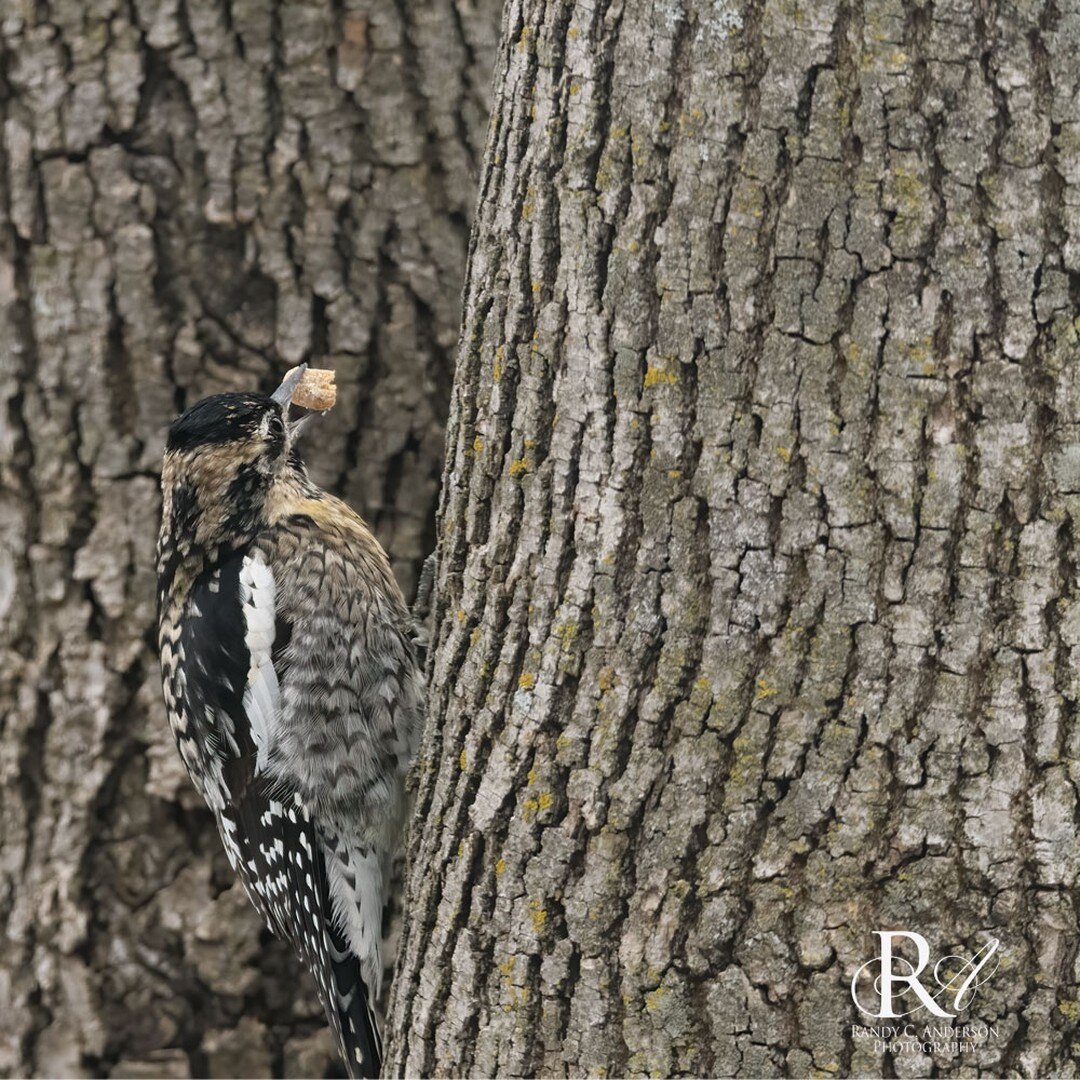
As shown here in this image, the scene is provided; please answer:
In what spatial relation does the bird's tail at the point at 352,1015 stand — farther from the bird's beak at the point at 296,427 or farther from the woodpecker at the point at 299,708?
the bird's beak at the point at 296,427

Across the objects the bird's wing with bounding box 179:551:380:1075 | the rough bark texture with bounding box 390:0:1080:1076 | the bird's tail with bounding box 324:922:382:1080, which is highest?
the rough bark texture with bounding box 390:0:1080:1076

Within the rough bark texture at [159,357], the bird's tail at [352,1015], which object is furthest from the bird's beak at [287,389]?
the bird's tail at [352,1015]

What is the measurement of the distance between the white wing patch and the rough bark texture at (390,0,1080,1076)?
136cm

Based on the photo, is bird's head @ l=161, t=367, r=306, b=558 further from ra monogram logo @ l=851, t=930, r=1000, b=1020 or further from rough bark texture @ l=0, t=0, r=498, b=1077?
ra monogram logo @ l=851, t=930, r=1000, b=1020

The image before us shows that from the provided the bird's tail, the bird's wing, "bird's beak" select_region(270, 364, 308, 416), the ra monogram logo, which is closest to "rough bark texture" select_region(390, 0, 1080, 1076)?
the ra monogram logo

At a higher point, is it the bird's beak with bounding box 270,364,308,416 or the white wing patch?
the bird's beak with bounding box 270,364,308,416

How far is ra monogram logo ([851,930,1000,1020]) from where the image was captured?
6.57 feet

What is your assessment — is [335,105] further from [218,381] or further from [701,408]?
[701,408]

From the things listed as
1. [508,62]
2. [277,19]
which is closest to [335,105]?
[277,19]

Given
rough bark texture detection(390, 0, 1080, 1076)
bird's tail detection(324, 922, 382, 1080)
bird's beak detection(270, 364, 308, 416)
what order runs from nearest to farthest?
1. rough bark texture detection(390, 0, 1080, 1076)
2. bird's tail detection(324, 922, 382, 1080)
3. bird's beak detection(270, 364, 308, 416)

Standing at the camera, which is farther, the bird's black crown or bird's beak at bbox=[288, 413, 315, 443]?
bird's beak at bbox=[288, 413, 315, 443]

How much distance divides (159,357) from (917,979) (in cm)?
263

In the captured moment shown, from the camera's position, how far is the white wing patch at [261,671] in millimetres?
3480

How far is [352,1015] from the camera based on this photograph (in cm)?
340
